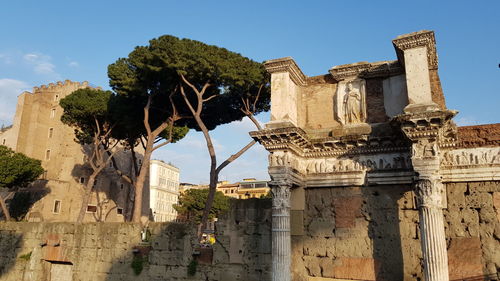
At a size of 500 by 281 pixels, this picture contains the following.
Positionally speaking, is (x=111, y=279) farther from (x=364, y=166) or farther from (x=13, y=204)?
(x=13, y=204)

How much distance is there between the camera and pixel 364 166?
27.5 ft

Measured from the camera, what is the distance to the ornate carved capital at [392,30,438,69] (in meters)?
7.67

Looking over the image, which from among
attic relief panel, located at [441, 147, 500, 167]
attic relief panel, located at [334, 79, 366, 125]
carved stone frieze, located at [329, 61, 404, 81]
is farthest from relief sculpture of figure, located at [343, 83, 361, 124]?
attic relief panel, located at [441, 147, 500, 167]

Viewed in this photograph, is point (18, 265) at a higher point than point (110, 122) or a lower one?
lower

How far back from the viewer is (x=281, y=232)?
8.23 meters

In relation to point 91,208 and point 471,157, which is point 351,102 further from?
point 91,208

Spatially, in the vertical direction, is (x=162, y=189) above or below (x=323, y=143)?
above

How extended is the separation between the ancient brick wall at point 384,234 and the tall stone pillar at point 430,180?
2.16ft

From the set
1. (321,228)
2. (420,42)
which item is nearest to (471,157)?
(420,42)

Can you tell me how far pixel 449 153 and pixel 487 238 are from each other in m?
1.64

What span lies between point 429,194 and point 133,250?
7.85m

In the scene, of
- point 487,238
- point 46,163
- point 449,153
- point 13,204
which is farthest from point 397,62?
point 46,163

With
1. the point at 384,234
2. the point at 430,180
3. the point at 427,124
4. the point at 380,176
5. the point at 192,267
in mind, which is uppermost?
the point at 427,124

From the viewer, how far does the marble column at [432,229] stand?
264 inches
